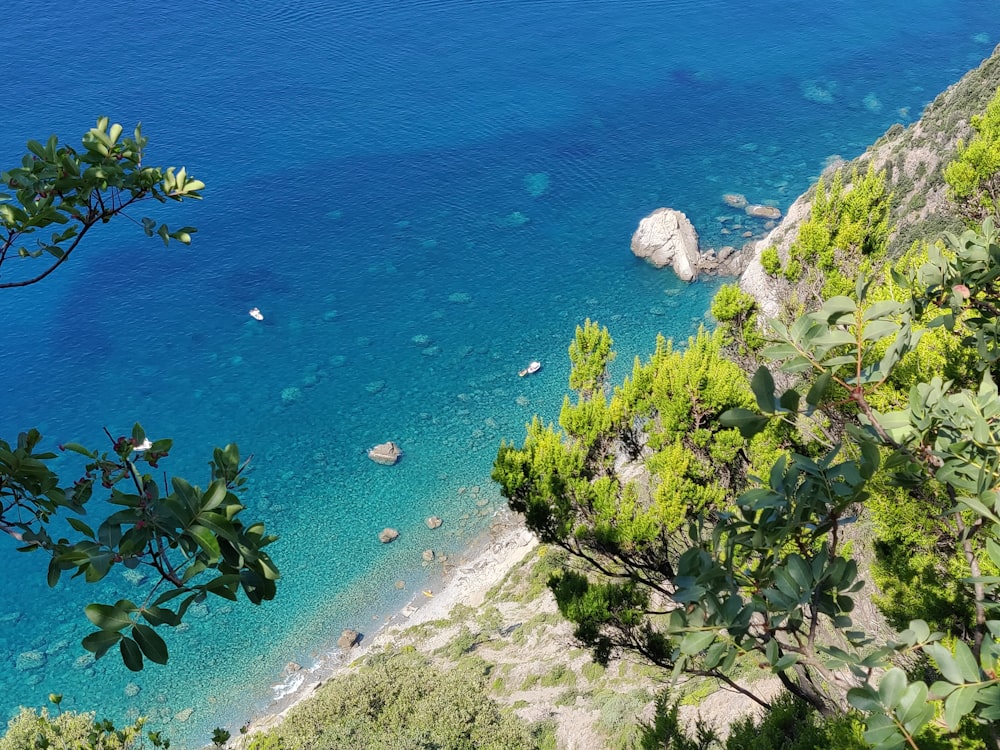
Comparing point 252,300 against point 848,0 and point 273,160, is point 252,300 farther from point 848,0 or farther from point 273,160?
point 848,0

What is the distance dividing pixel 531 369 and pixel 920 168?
1659cm

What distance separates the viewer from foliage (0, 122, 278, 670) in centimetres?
229

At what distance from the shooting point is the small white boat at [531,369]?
29.9 metres

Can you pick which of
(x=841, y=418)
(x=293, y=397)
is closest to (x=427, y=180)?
(x=293, y=397)

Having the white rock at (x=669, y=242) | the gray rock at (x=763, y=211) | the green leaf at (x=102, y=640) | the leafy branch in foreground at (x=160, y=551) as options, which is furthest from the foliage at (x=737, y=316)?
the gray rock at (x=763, y=211)

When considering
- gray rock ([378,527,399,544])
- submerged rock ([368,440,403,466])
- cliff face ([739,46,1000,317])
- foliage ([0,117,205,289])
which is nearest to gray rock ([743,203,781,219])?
cliff face ([739,46,1000,317])

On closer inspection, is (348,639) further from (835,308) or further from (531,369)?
(835,308)

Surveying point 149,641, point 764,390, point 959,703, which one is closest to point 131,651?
point 149,641

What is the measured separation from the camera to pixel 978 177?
9797mm

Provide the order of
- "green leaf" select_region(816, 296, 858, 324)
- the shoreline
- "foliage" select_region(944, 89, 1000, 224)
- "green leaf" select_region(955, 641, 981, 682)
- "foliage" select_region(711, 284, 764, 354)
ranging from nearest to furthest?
"green leaf" select_region(955, 641, 981, 682)
"green leaf" select_region(816, 296, 858, 324)
"foliage" select_region(944, 89, 1000, 224)
"foliage" select_region(711, 284, 764, 354)
the shoreline

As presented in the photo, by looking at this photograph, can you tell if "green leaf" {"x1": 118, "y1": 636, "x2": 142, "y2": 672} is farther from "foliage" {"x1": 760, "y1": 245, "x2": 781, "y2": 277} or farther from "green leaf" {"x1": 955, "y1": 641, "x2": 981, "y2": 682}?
"foliage" {"x1": 760, "y1": 245, "x2": 781, "y2": 277}

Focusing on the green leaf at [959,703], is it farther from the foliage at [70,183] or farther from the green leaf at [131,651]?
the foliage at [70,183]

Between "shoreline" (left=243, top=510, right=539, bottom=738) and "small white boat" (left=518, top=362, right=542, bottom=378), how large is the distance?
649 cm

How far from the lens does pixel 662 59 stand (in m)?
56.0
